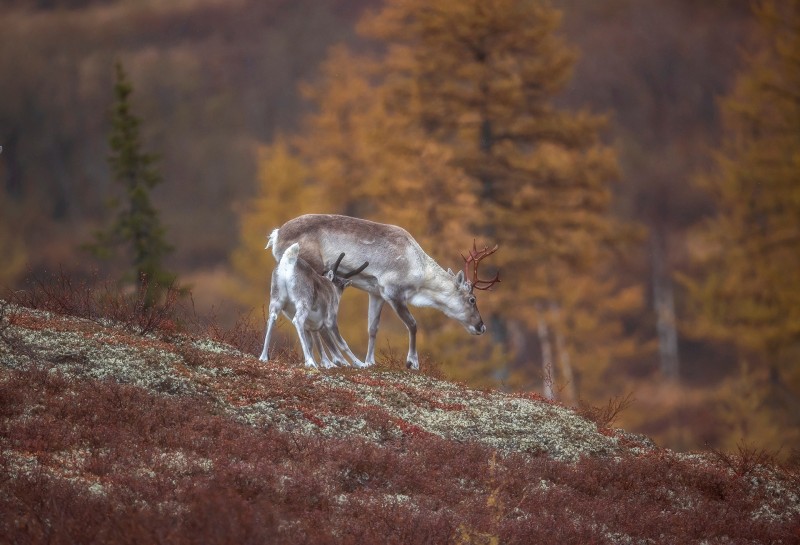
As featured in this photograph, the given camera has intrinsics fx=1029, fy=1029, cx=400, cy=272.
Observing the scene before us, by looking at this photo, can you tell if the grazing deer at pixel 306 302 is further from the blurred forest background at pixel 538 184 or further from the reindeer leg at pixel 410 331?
the blurred forest background at pixel 538 184

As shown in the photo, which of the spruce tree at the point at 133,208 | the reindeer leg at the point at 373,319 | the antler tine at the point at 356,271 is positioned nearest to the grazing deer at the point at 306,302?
the antler tine at the point at 356,271

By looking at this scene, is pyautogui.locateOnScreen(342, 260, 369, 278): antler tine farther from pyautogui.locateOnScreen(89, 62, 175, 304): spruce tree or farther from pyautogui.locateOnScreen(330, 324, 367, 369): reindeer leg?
pyautogui.locateOnScreen(89, 62, 175, 304): spruce tree

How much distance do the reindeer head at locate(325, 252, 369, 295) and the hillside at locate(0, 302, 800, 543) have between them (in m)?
1.87

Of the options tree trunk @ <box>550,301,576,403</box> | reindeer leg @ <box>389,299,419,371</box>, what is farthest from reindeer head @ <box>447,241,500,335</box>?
tree trunk @ <box>550,301,576,403</box>

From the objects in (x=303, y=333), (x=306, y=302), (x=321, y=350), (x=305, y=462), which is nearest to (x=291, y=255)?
(x=306, y=302)

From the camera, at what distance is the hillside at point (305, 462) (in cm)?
854

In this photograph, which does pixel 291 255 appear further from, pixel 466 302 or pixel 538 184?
pixel 538 184

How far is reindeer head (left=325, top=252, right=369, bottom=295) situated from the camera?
51.9 feet

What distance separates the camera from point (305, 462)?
10.2 meters

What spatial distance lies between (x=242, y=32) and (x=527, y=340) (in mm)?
47930

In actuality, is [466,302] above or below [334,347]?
above

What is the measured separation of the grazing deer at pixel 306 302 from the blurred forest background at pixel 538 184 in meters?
2.14

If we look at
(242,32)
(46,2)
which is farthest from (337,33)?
(46,2)

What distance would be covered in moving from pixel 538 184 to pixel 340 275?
11607mm
